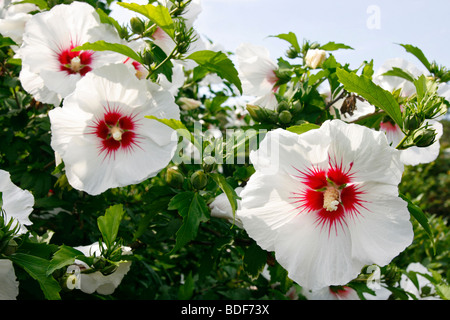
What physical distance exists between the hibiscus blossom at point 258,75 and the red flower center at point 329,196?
2.21 ft

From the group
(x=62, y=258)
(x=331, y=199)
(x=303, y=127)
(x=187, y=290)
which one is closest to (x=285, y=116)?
(x=303, y=127)

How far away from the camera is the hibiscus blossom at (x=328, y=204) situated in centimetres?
105

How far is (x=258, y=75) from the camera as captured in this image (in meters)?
1.81

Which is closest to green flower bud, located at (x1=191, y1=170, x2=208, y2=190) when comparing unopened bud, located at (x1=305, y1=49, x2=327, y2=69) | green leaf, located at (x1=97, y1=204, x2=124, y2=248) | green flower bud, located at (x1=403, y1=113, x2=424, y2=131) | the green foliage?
the green foliage

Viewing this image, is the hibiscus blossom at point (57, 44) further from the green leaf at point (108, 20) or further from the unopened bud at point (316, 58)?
the unopened bud at point (316, 58)

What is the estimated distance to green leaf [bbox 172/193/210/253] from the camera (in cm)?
113

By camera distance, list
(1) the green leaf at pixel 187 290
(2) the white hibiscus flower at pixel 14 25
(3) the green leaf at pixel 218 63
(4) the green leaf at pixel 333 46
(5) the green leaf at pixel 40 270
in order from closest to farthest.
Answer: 1. (5) the green leaf at pixel 40 270
2. (3) the green leaf at pixel 218 63
3. (2) the white hibiscus flower at pixel 14 25
4. (4) the green leaf at pixel 333 46
5. (1) the green leaf at pixel 187 290

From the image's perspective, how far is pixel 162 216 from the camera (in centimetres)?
161

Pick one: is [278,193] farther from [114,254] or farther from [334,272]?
[114,254]

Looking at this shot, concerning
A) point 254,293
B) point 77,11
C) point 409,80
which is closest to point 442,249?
point 254,293

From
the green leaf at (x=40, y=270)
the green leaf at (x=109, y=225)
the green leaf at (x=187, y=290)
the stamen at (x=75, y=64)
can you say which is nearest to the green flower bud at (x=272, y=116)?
the green leaf at (x=109, y=225)

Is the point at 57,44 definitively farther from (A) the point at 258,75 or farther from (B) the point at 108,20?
(A) the point at 258,75

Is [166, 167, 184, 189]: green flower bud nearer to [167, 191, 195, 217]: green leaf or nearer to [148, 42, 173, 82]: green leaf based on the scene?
[167, 191, 195, 217]: green leaf

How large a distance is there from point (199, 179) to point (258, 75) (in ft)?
2.57
